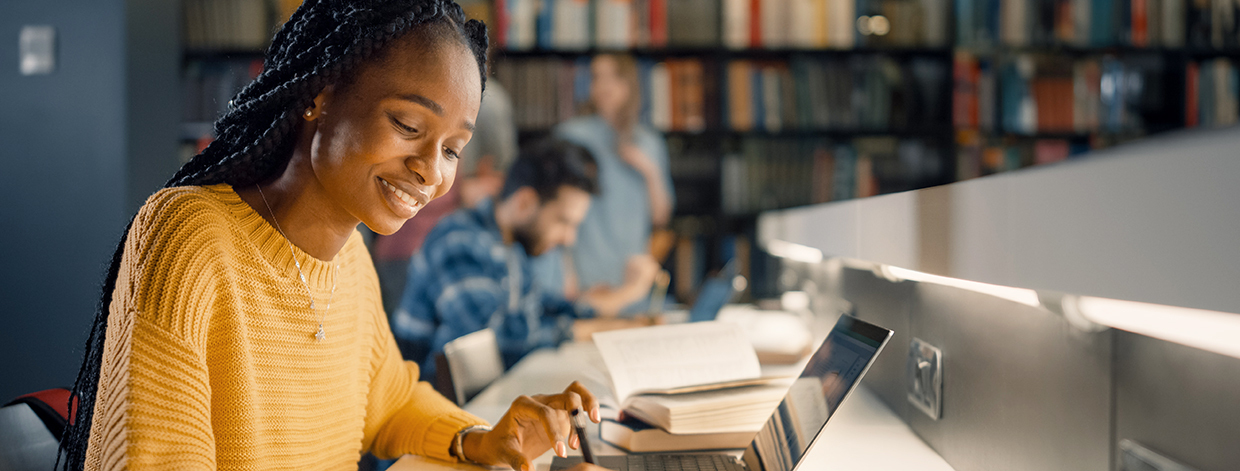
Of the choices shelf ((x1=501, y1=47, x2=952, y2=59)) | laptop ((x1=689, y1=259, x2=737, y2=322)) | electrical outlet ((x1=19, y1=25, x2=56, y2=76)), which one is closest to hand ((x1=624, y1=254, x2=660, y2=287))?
laptop ((x1=689, y1=259, x2=737, y2=322))

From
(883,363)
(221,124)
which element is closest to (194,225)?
(221,124)

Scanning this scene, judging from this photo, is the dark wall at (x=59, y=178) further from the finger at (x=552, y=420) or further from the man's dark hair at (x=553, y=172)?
the finger at (x=552, y=420)

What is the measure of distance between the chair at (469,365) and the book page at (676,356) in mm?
464

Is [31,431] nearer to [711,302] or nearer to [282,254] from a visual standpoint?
[282,254]

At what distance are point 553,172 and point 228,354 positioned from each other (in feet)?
6.93

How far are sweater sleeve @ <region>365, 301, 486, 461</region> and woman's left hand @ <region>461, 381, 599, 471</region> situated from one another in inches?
2.1

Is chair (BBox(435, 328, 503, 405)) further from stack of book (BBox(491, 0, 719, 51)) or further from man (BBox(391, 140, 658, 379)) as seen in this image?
stack of book (BBox(491, 0, 719, 51))

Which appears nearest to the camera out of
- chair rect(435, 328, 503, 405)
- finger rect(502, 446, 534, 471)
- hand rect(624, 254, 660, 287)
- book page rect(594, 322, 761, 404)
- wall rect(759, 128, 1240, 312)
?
wall rect(759, 128, 1240, 312)

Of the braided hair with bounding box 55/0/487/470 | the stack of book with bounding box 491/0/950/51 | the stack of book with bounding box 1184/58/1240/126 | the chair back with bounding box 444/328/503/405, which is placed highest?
the stack of book with bounding box 491/0/950/51

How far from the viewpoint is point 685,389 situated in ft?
3.16

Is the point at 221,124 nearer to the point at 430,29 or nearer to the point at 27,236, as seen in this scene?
the point at 430,29

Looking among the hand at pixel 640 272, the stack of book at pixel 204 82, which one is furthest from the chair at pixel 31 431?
the stack of book at pixel 204 82

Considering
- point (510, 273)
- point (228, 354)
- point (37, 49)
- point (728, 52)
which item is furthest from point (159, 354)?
point (728, 52)

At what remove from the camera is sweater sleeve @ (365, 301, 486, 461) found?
0.96 metres
